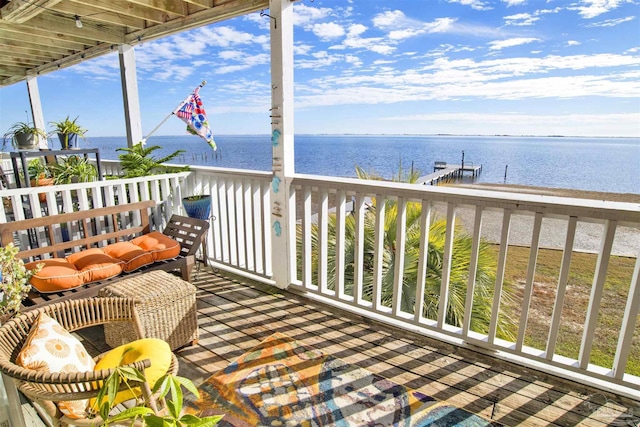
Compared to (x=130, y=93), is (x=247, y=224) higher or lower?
lower

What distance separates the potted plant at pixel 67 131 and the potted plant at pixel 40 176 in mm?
489

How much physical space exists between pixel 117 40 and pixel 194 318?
3.83 meters

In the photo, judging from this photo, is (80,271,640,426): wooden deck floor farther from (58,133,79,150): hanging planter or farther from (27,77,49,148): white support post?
(27,77,49,148): white support post

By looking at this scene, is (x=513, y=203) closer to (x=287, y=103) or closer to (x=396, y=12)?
(x=287, y=103)

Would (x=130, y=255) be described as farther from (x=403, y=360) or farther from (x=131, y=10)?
(x=131, y=10)

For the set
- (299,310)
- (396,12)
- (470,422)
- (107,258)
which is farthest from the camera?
(396,12)

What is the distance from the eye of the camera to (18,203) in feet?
8.54

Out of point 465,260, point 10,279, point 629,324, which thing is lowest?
point 465,260

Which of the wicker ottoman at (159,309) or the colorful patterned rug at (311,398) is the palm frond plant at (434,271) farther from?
the wicker ottoman at (159,309)

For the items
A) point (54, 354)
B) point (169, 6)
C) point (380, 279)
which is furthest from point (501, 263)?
point (169, 6)

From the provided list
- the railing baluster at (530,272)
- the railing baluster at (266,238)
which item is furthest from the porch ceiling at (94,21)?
the railing baluster at (530,272)

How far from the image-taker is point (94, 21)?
3.92 m

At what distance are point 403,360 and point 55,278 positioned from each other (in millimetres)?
2319

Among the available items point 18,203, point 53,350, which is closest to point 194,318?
point 53,350
